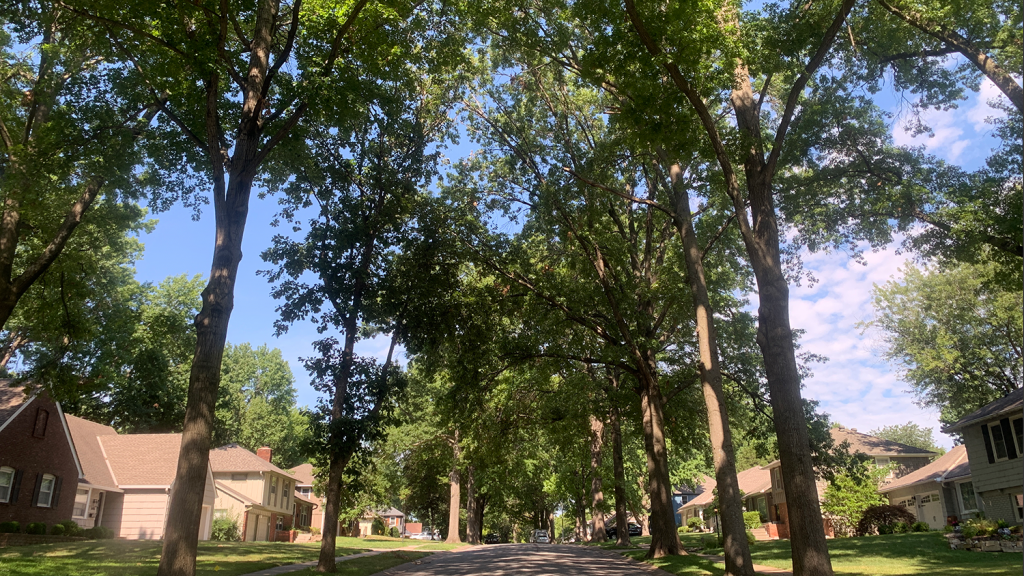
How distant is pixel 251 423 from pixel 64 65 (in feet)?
155

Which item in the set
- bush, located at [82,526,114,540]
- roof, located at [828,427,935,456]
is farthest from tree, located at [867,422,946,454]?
bush, located at [82,526,114,540]

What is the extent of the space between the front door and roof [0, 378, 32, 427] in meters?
41.8

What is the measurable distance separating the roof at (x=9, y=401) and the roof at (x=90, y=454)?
472cm

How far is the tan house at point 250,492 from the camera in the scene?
37375 millimetres

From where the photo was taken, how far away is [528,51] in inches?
604

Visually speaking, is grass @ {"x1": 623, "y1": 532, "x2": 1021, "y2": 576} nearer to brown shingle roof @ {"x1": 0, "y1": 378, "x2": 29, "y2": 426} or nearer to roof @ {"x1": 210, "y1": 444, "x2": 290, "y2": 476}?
brown shingle roof @ {"x1": 0, "y1": 378, "x2": 29, "y2": 426}

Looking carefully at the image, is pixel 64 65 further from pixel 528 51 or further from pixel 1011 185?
pixel 1011 185

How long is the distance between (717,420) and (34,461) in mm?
27458

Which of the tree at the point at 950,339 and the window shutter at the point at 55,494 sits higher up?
the tree at the point at 950,339

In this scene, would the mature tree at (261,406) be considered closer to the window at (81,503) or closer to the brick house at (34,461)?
the window at (81,503)

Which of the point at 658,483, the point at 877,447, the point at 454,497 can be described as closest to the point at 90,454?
the point at 454,497

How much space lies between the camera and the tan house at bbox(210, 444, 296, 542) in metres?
37.4

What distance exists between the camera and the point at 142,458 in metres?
33.3

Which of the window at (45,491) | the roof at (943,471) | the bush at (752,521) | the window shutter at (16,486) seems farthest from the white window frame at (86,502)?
the roof at (943,471)
